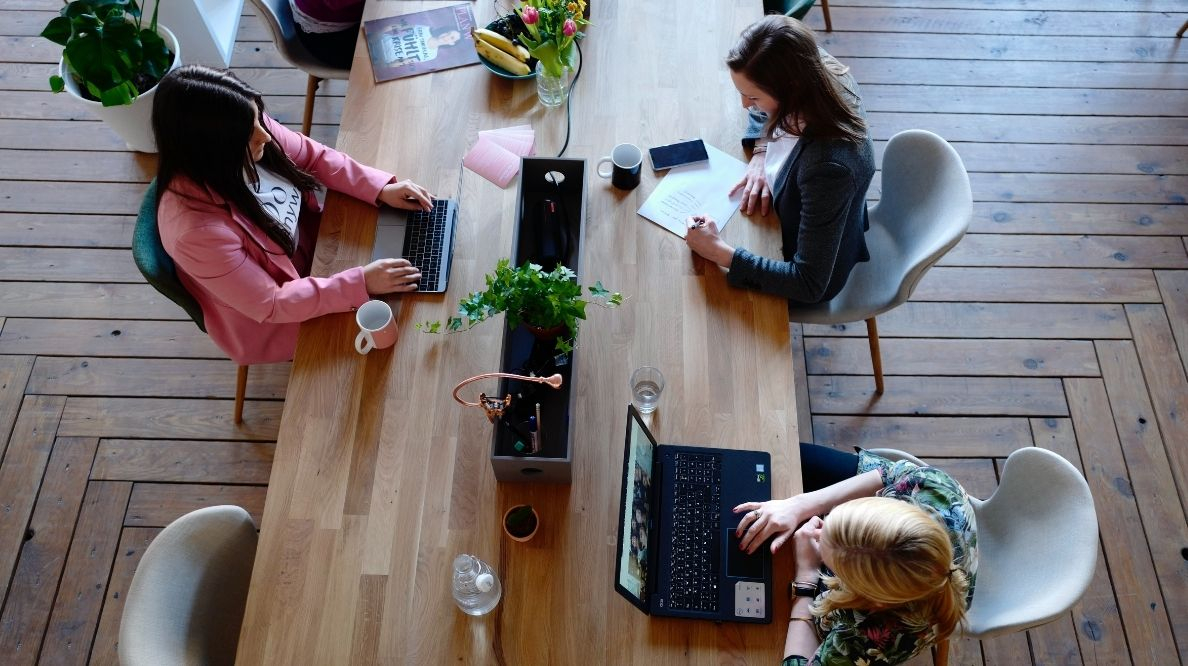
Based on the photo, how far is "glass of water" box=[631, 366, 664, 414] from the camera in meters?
1.81

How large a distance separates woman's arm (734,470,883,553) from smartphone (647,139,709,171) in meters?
0.96

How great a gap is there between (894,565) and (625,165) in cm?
120

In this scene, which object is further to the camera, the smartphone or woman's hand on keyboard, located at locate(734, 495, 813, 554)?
the smartphone

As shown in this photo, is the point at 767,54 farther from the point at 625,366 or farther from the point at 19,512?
the point at 19,512

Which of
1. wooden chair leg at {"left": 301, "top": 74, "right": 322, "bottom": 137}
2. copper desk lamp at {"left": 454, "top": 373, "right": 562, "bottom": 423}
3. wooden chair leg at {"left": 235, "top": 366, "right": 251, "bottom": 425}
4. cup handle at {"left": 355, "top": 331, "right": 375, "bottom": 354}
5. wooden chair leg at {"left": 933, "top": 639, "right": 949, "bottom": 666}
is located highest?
copper desk lamp at {"left": 454, "top": 373, "right": 562, "bottom": 423}

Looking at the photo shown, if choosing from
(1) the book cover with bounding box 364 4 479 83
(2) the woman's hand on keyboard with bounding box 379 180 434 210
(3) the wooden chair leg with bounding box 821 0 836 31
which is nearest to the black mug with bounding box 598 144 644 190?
(2) the woman's hand on keyboard with bounding box 379 180 434 210

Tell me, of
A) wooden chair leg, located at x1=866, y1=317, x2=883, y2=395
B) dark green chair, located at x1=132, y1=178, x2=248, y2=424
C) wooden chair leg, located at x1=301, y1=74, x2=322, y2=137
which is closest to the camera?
dark green chair, located at x1=132, y1=178, x2=248, y2=424

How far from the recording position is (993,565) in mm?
1827

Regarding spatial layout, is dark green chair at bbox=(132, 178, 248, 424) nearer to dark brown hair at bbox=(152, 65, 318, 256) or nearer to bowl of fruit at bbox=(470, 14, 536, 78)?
dark brown hair at bbox=(152, 65, 318, 256)

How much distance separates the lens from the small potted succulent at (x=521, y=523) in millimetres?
1660

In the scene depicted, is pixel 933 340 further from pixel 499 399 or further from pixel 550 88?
pixel 499 399

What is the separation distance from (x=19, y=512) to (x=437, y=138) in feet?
6.04

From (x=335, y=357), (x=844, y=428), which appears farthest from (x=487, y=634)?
(x=844, y=428)

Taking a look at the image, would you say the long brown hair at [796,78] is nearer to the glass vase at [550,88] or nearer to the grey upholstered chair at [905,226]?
the grey upholstered chair at [905,226]
